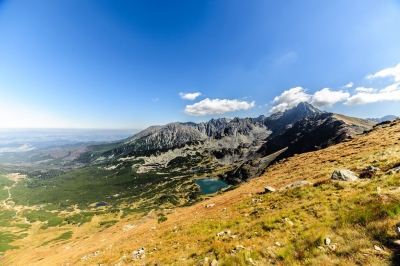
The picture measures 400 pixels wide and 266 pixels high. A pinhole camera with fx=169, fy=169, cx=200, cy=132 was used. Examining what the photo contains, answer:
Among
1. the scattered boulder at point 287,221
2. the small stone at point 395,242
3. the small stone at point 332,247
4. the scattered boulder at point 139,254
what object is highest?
the small stone at point 395,242

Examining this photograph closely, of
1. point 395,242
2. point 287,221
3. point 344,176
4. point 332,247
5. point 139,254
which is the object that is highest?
point 344,176

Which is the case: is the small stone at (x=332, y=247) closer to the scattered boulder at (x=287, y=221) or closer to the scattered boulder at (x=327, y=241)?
the scattered boulder at (x=327, y=241)

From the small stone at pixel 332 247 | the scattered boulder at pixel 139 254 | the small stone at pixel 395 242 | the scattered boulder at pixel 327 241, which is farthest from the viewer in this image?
the scattered boulder at pixel 139 254

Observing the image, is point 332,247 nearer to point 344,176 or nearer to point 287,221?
point 287,221

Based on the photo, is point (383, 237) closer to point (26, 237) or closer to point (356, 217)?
point (356, 217)

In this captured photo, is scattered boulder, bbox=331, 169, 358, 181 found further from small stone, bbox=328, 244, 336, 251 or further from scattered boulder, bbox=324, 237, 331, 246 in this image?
small stone, bbox=328, 244, 336, 251

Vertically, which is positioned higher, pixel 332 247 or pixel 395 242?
pixel 395 242

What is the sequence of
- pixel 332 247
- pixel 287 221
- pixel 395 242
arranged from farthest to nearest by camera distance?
1. pixel 287 221
2. pixel 332 247
3. pixel 395 242

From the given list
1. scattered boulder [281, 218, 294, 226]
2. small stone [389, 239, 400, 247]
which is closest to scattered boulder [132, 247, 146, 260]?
scattered boulder [281, 218, 294, 226]

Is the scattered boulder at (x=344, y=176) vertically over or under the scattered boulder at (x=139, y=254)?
over

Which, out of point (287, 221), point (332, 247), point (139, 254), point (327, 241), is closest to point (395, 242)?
point (332, 247)

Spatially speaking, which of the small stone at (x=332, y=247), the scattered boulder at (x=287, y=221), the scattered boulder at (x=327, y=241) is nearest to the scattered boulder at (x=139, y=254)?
the scattered boulder at (x=287, y=221)

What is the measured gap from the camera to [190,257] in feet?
41.4

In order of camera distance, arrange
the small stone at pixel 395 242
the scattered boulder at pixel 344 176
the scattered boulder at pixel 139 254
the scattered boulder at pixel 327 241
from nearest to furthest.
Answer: the small stone at pixel 395 242
the scattered boulder at pixel 327 241
the scattered boulder at pixel 139 254
the scattered boulder at pixel 344 176
